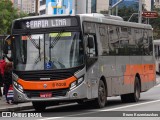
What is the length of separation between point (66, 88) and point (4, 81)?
435 centimetres

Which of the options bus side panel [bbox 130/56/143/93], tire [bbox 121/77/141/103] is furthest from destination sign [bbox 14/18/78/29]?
tire [bbox 121/77/141/103]

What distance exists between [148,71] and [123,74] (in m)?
3.52

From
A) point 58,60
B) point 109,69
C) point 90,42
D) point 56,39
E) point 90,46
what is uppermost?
point 56,39

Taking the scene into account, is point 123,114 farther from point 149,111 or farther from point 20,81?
point 20,81

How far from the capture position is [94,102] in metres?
20.3

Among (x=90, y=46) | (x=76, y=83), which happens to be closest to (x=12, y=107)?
(x=76, y=83)

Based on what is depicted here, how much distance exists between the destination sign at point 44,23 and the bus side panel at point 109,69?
217cm

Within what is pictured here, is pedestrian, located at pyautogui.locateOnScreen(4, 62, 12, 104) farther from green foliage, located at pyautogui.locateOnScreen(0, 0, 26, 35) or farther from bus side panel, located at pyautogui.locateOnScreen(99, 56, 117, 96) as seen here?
green foliage, located at pyautogui.locateOnScreen(0, 0, 26, 35)

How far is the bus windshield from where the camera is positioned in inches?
736

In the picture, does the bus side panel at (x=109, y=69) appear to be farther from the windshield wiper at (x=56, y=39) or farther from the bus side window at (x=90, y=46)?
the windshield wiper at (x=56, y=39)

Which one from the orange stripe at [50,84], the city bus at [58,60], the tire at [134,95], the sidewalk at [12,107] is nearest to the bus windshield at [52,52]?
the city bus at [58,60]

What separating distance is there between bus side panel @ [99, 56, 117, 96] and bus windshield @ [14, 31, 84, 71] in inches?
78.4

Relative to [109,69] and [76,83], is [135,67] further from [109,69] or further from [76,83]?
[76,83]

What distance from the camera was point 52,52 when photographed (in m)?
18.8
